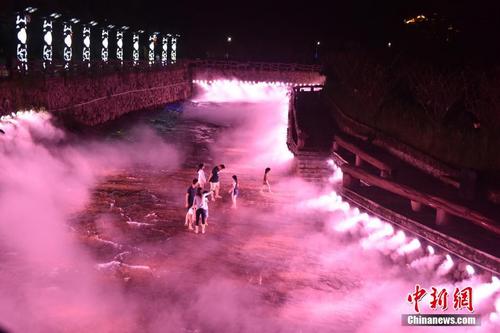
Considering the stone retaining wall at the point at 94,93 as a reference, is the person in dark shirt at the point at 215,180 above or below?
below

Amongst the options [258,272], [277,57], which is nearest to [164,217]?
[258,272]

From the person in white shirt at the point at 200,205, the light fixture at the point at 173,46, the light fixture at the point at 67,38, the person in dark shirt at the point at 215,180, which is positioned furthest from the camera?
the light fixture at the point at 173,46

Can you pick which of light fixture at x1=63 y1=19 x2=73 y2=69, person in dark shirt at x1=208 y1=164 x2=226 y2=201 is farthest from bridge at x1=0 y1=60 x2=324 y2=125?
person in dark shirt at x1=208 y1=164 x2=226 y2=201

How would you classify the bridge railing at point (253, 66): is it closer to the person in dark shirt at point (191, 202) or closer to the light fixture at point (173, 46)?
the light fixture at point (173, 46)

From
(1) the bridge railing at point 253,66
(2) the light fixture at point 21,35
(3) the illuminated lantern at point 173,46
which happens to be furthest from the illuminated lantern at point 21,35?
(3) the illuminated lantern at point 173,46

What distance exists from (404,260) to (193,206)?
5.78 meters

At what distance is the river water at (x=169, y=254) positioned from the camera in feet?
35.3

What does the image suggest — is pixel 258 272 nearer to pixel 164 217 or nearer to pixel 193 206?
pixel 193 206

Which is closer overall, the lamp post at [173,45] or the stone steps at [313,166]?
the stone steps at [313,166]

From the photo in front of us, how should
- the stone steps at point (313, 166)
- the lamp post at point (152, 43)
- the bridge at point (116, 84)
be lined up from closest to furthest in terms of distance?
the stone steps at point (313, 166)
the bridge at point (116, 84)
the lamp post at point (152, 43)

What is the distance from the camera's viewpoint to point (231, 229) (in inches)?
639

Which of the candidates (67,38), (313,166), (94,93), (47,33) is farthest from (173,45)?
(313,166)

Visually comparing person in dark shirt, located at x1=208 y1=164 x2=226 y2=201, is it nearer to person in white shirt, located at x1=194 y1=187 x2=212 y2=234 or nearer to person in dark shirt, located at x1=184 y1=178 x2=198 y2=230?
person in dark shirt, located at x1=184 y1=178 x2=198 y2=230

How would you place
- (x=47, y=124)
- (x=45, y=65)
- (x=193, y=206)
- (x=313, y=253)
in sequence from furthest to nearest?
1. (x=45, y=65)
2. (x=47, y=124)
3. (x=193, y=206)
4. (x=313, y=253)
